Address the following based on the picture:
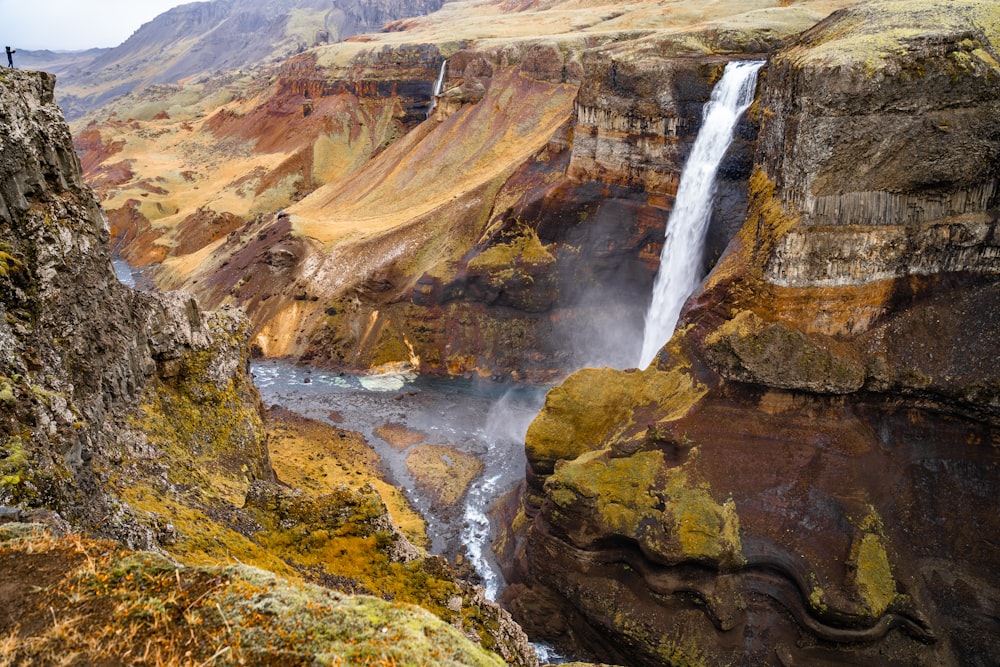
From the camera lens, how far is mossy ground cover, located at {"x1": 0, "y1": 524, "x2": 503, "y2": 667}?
7105mm

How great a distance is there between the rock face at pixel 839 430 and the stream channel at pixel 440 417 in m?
6.12

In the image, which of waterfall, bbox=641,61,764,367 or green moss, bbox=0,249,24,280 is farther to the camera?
waterfall, bbox=641,61,764,367

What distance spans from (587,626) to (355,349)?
1133 inches

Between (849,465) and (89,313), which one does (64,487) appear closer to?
(89,313)

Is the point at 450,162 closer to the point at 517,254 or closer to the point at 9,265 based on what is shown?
the point at 517,254

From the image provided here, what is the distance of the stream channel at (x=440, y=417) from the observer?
2830cm

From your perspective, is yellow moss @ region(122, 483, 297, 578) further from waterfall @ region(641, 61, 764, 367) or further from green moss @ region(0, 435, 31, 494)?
waterfall @ region(641, 61, 764, 367)

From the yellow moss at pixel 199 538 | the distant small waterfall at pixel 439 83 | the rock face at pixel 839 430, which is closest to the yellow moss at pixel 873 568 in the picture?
the rock face at pixel 839 430

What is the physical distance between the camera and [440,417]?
1524 inches

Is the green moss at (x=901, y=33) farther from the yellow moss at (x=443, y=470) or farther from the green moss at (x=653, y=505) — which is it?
the yellow moss at (x=443, y=470)

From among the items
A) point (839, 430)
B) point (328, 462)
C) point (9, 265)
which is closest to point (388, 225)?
point (328, 462)

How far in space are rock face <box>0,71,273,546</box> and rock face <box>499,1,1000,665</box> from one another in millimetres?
12341

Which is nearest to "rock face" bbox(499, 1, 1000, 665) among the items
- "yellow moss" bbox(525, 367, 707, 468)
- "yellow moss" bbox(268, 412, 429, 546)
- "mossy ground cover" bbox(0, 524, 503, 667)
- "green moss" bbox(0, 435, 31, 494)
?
"yellow moss" bbox(525, 367, 707, 468)

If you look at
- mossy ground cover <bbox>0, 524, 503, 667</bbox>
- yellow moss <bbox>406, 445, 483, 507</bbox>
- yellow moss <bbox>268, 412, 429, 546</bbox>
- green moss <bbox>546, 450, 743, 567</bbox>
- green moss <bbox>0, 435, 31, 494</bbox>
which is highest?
green moss <bbox>0, 435, 31, 494</bbox>
